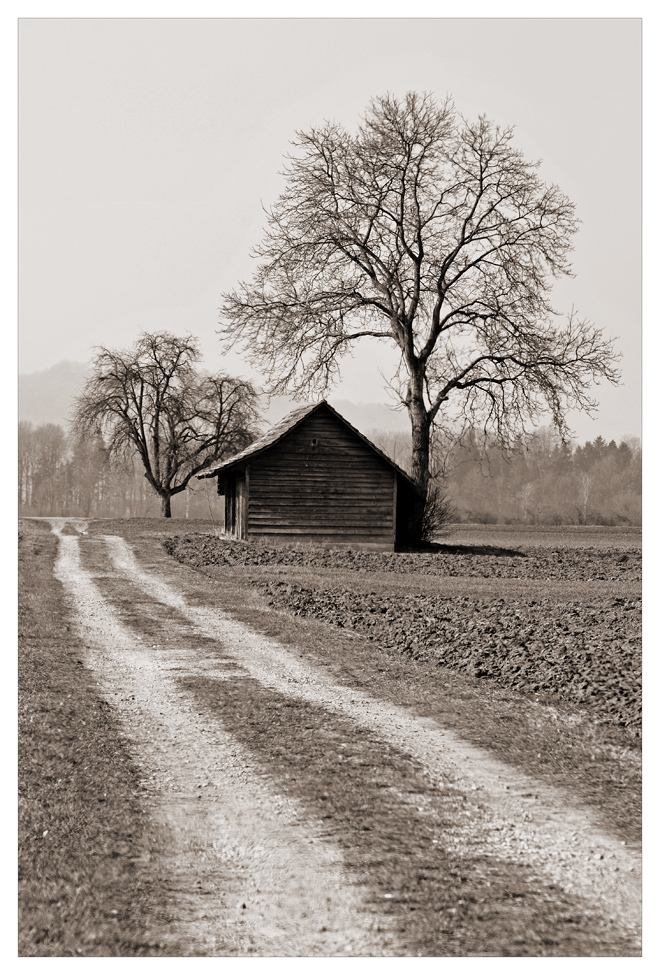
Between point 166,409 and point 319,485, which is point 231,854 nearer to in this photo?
point 319,485

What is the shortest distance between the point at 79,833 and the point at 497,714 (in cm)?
477

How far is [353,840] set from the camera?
5.27 m

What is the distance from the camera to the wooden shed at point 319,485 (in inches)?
1177

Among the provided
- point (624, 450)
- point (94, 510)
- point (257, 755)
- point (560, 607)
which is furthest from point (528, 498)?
point (257, 755)

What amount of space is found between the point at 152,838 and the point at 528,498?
103165mm

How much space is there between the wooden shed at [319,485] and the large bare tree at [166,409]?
2268 centimetres

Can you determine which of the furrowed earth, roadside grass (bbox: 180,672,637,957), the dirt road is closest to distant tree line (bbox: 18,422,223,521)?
the furrowed earth

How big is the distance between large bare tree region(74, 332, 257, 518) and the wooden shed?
22.7 meters

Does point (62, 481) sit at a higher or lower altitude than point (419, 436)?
lower

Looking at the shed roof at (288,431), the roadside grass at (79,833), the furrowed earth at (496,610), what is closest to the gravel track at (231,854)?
the roadside grass at (79,833)

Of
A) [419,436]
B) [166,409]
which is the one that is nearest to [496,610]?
[419,436]

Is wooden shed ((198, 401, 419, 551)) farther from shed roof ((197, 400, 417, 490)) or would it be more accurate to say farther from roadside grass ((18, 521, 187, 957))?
roadside grass ((18, 521, 187, 957))

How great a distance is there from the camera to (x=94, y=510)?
370 feet

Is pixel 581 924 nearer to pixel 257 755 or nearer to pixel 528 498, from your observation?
pixel 257 755
